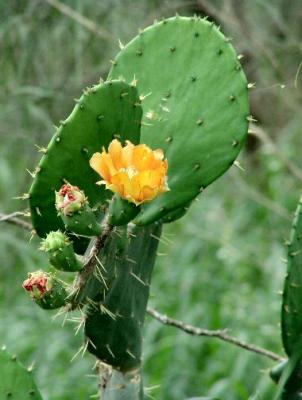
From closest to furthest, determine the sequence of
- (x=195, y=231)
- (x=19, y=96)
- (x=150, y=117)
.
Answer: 1. (x=150, y=117)
2. (x=19, y=96)
3. (x=195, y=231)

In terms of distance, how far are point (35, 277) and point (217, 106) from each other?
1.30ft

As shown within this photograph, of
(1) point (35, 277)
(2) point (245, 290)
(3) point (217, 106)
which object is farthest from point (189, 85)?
(2) point (245, 290)

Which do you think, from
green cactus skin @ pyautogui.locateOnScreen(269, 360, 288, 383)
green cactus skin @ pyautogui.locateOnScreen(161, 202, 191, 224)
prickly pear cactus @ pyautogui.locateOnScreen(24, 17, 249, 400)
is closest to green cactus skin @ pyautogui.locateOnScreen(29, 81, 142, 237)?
prickly pear cactus @ pyautogui.locateOnScreen(24, 17, 249, 400)

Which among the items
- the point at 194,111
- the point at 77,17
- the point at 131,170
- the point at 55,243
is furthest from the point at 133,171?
the point at 77,17

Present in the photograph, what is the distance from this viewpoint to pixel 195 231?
12.9ft

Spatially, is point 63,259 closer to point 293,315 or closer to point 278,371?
point 293,315

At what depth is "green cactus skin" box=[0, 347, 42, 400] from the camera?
1504 millimetres

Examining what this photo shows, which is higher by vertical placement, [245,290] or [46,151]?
[46,151]

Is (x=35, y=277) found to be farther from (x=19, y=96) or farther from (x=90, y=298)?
(x=19, y=96)

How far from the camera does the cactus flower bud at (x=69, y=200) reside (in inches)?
50.4

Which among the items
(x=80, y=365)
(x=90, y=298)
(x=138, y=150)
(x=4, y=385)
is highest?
(x=138, y=150)

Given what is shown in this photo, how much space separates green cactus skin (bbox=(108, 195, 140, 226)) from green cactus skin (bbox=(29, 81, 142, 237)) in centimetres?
9

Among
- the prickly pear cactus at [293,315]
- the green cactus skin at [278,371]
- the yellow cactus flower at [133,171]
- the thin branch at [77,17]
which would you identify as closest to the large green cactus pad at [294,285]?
the prickly pear cactus at [293,315]

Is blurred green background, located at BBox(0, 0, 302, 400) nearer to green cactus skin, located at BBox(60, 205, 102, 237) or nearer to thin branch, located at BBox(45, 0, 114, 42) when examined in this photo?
thin branch, located at BBox(45, 0, 114, 42)
